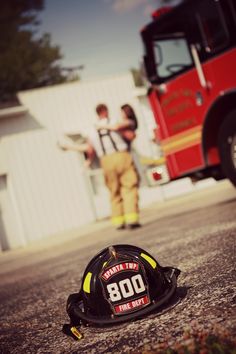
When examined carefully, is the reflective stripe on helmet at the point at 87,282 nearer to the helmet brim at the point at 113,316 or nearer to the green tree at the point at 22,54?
the helmet brim at the point at 113,316

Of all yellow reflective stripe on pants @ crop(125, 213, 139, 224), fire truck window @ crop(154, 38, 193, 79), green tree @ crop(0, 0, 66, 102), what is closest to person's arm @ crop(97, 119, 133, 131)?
fire truck window @ crop(154, 38, 193, 79)

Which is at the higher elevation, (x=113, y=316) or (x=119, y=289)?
(x=119, y=289)

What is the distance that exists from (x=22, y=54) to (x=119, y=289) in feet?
105

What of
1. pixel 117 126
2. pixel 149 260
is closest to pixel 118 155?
pixel 117 126

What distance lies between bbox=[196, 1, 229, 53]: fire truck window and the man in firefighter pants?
210cm

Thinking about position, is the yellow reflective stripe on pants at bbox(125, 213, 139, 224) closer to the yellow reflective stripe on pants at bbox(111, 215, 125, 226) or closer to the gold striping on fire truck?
the yellow reflective stripe on pants at bbox(111, 215, 125, 226)

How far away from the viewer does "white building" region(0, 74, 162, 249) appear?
1431 cm

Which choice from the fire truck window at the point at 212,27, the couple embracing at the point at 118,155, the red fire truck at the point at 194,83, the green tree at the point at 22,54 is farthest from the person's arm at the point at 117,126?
the green tree at the point at 22,54

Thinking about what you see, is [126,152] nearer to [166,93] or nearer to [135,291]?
[166,93]

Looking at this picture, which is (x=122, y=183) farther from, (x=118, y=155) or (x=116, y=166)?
(x=118, y=155)

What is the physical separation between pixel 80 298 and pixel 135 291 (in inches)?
13.4

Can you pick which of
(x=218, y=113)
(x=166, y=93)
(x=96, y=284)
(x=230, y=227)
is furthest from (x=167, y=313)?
(x=166, y=93)

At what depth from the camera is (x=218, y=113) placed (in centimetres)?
521

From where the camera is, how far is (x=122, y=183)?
6.90m
